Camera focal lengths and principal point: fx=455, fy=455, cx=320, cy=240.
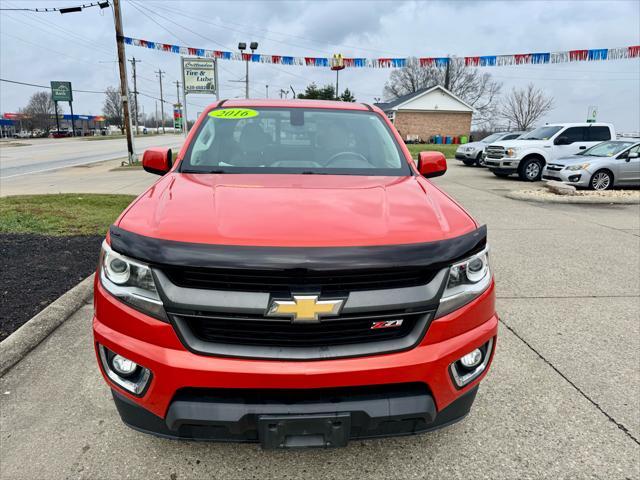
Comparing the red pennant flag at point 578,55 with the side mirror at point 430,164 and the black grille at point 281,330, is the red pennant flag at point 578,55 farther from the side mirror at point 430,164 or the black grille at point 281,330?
the black grille at point 281,330

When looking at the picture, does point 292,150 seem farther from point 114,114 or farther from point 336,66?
point 114,114

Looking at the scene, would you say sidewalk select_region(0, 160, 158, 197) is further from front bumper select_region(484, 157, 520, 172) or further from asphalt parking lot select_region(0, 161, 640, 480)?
front bumper select_region(484, 157, 520, 172)

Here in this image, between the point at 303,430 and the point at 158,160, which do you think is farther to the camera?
the point at 158,160

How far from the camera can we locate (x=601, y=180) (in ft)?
41.8

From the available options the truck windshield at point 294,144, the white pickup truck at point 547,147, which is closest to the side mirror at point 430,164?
the truck windshield at point 294,144

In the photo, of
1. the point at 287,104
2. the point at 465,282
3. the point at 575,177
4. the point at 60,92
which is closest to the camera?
the point at 465,282

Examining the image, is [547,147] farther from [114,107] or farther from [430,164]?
[114,107]

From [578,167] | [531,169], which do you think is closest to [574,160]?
[578,167]

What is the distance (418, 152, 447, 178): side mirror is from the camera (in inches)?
132

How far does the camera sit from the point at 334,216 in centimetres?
200

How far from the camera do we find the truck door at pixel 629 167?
12.7 meters

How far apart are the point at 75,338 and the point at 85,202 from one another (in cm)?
629

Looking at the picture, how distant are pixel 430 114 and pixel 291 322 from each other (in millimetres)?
51475

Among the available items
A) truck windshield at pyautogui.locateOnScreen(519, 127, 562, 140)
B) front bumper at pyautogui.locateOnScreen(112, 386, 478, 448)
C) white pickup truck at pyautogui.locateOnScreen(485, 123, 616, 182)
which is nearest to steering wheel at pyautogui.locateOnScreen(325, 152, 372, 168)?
front bumper at pyautogui.locateOnScreen(112, 386, 478, 448)
